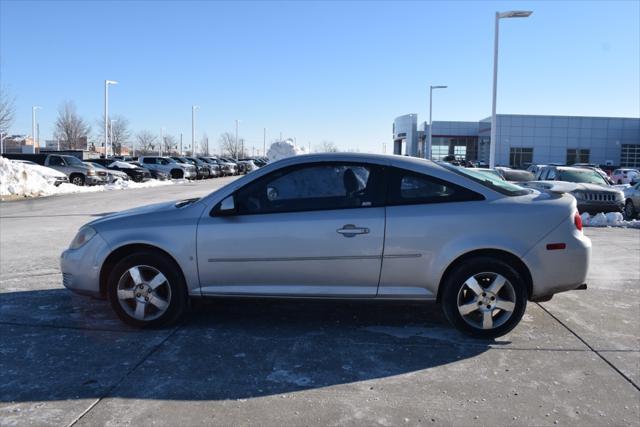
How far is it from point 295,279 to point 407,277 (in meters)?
0.98

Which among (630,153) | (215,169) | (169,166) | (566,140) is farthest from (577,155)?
(169,166)

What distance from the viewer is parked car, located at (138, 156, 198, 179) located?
3856cm

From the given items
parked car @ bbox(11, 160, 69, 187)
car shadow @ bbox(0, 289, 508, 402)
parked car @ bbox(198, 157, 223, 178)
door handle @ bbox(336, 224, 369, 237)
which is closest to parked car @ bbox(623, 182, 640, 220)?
car shadow @ bbox(0, 289, 508, 402)

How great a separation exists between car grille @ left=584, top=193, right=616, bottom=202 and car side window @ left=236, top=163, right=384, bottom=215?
11965 millimetres

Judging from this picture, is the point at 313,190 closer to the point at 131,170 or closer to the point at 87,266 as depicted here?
the point at 87,266

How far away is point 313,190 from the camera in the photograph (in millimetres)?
4941

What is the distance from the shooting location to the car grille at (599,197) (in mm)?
14664

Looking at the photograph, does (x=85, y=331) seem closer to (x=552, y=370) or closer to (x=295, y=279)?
(x=295, y=279)

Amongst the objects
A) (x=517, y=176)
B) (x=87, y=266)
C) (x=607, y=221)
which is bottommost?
(x=607, y=221)

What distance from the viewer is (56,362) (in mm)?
4305

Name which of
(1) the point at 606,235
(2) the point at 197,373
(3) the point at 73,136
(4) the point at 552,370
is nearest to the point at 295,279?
(2) the point at 197,373

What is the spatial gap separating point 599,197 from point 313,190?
12359mm

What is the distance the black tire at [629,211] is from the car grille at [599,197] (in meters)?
2.43

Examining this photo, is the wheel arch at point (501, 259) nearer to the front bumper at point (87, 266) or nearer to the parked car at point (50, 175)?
the front bumper at point (87, 266)
